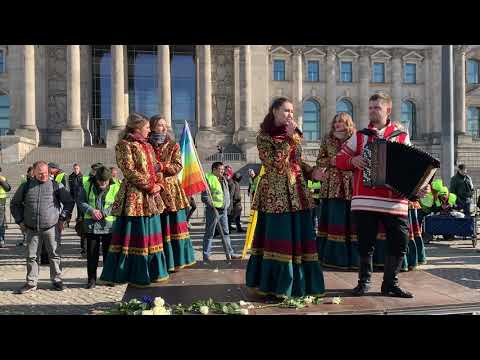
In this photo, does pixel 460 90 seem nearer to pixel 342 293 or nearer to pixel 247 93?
pixel 247 93

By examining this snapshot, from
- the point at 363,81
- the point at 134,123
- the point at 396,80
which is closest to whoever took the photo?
the point at 134,123

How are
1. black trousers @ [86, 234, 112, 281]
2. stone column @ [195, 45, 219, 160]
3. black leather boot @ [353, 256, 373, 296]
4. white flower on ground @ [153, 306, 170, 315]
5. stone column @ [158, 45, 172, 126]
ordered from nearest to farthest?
white flower on ground @ [153, 306, 170, 315] < black leather boot @ [353, 256, 373, 296] < black trousers @ [86, 234, 112, 281] < stone column @ [158, 45, 172, 126] < stone column @ [195, 45, 219, 160]

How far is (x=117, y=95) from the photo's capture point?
39125 millimetres

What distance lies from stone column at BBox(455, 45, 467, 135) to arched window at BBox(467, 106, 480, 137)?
6.11 ft

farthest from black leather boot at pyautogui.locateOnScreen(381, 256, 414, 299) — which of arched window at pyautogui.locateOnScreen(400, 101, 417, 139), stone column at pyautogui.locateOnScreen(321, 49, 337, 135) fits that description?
arched window at pyautogui.locateOnScreen(400, 101, 417, 139)

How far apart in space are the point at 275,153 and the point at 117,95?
35723 millimetres

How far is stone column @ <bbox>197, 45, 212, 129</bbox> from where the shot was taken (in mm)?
39969

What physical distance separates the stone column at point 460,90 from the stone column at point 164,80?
28561 mm

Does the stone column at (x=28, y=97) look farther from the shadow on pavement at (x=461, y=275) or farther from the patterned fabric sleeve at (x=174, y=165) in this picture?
the shadow on pavement at (x=461, y=275)

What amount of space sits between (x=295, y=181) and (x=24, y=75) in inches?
1461

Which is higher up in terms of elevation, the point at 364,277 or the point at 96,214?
the point at 96,214

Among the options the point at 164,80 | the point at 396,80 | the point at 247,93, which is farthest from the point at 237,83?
the point at 396,80

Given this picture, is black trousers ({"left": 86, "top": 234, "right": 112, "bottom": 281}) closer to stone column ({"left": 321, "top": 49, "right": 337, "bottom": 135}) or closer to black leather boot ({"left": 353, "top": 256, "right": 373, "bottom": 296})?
black leather boot ({"left": 353, "top": 256, "right": 373, "bottom": 296})
